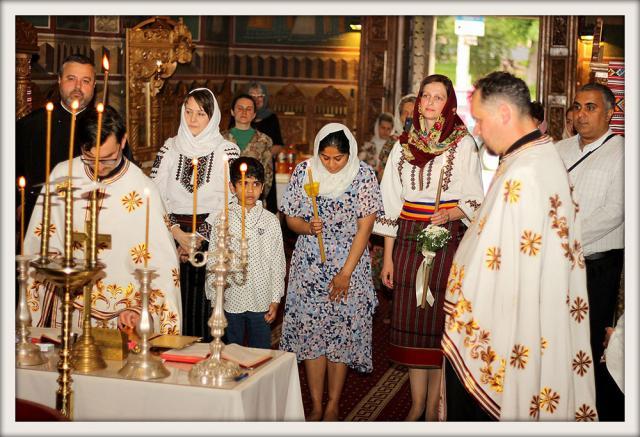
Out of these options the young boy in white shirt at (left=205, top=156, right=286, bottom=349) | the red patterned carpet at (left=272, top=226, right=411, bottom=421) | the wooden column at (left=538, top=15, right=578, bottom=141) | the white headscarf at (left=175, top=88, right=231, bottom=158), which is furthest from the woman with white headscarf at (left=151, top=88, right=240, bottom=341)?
the wooden column at (left=538, top=15, right=578, bottom=141)

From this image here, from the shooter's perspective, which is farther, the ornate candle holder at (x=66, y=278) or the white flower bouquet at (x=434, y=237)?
the white flower bouquet at (x=434, y=237)

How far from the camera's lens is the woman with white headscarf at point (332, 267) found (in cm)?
454

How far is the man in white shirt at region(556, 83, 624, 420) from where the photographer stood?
4.51 metres

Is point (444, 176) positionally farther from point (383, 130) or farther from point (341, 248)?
point (383, 130)

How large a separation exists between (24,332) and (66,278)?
493 mm

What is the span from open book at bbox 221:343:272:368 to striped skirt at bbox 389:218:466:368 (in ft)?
4.43

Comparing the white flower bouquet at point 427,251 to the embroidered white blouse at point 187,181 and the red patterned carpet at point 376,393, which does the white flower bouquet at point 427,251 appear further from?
the embroidered white blouse at point 187,181

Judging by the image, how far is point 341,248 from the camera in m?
4.60

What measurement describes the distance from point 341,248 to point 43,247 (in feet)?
6.61

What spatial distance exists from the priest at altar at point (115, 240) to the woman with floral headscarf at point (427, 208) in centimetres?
130

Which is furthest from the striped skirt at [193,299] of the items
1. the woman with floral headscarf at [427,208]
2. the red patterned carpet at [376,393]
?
the woman with floral headscarf at [427,208]

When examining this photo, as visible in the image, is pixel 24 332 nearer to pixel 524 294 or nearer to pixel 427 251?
pixel 524 294

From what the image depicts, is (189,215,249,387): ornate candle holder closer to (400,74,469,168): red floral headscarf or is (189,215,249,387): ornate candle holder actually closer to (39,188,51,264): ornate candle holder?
(39,188,51,264): ornate candle holder

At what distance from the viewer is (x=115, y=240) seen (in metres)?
3.79
